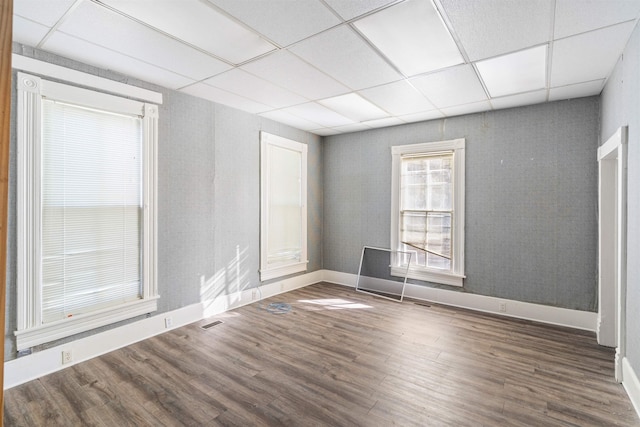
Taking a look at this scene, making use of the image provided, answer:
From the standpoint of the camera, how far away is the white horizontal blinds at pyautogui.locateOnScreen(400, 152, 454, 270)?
14.9 feet

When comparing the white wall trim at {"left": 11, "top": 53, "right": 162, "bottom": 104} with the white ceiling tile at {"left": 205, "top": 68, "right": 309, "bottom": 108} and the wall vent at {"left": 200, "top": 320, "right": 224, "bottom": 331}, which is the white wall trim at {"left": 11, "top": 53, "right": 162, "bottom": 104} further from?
the wall vent at {"left": 200, "top": 320, "right": 224, "bottom": 331}

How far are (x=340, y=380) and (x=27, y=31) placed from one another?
3.59 meters

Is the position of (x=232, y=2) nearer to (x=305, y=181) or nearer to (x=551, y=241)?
(x=305, y=181)

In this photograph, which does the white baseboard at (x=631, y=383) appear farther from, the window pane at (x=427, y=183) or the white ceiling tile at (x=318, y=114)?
the white ceiling tile at (x=318, y=114)

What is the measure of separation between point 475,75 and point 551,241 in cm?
224

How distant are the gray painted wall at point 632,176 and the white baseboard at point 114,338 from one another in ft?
13.1

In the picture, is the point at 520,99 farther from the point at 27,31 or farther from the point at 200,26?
the point at 27,31

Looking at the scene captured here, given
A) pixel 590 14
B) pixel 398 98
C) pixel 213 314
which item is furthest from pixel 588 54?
pixel 213 314

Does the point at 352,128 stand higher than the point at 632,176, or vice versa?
the point at 352,128

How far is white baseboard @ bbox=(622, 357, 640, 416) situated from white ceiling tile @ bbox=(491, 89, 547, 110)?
274 cm

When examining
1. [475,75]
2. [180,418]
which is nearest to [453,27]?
[475,75]

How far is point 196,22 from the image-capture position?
222 cm

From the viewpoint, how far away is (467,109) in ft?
13.6

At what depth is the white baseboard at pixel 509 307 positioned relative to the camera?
360 centimetres
